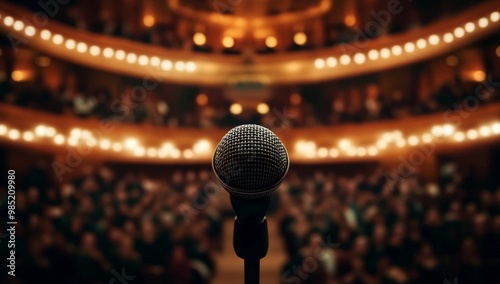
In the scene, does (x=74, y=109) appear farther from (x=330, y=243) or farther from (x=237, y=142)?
(x=237, y=142)

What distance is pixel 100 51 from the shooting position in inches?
447

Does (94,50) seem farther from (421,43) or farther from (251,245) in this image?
(251,245)

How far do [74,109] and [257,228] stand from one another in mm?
9533

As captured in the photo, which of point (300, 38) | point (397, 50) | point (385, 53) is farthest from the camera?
point (300, 38)

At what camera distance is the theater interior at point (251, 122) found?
559 cm

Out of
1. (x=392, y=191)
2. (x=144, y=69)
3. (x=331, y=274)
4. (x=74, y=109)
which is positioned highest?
(x=144, y=69)

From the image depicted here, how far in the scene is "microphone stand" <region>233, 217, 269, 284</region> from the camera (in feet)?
4.12

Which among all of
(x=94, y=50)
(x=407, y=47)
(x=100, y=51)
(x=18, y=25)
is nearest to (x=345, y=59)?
(x=407, y=47)

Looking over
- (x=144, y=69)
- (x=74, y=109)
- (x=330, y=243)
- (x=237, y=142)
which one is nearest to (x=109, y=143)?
(x=74, y=109)

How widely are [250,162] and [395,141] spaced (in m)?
10.1

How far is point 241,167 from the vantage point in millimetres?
1246

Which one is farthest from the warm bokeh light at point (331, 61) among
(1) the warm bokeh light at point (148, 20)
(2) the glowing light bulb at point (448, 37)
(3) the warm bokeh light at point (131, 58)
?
(1) the warm bokeh light at point (148, 20)

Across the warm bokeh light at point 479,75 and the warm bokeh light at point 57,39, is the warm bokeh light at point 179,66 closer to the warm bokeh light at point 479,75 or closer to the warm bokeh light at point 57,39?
the warm bokeh light at point 57,39

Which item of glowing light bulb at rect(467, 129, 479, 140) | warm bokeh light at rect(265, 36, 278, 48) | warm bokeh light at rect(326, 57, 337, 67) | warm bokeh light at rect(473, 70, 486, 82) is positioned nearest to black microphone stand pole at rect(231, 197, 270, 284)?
glowing light bulb at rect(467, 129, 479, 140)
